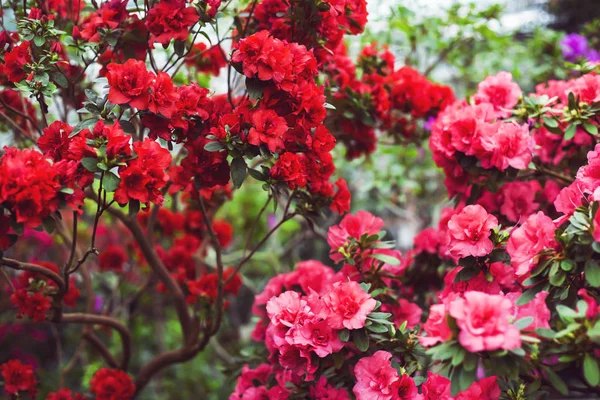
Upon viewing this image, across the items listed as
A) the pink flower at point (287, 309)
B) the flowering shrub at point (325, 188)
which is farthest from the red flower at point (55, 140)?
the pink flower at point (287, 309)

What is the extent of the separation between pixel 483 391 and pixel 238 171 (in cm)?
65

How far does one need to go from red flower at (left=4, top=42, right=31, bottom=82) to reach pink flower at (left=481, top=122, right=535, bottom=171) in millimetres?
1031

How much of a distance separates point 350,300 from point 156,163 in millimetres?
448

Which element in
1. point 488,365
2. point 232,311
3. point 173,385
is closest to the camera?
point 488,365

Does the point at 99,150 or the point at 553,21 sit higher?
the point at 99,150

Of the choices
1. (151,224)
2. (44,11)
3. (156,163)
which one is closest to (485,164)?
(156,163)

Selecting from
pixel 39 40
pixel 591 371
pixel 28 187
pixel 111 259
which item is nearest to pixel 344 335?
pixel 591 371

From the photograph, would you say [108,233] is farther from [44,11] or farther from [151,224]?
[44,11]

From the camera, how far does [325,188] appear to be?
1360mm

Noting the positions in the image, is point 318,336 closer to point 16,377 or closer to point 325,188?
point 325,188

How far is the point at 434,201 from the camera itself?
295 cm

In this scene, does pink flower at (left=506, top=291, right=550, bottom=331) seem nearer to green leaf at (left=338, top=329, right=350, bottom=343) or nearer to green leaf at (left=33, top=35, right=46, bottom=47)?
green leaf at (left=338, top=329, right=350, bottom=343)

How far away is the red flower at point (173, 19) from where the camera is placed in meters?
1.16

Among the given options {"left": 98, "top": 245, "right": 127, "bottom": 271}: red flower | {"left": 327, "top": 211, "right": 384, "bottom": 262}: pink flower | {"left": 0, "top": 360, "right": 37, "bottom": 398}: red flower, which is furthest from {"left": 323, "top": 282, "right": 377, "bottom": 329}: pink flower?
{"left": 98, "top": 245, "right": 127, "bottom": 271}: red flower
